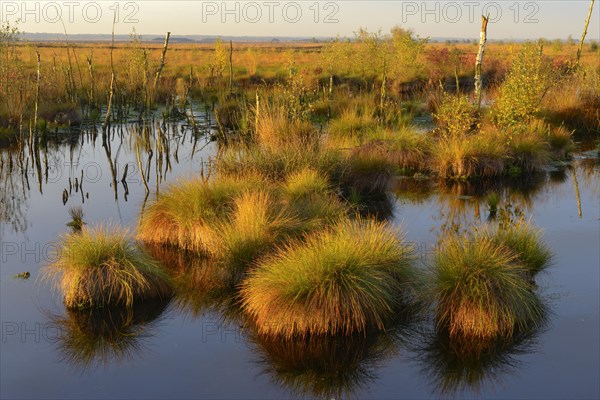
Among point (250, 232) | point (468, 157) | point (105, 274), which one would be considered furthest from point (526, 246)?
point (468, 157)

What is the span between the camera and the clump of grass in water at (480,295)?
25.4 feet

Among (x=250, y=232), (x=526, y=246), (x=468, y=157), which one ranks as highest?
(x=468, y=157)

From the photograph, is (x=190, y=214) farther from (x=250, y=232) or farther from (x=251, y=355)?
(x=251, y=355)

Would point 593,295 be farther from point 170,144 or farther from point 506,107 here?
point 170,144

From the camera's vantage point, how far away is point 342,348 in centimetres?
747

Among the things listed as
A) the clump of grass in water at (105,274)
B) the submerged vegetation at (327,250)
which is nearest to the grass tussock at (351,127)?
the submerged vegetation at (327,250)

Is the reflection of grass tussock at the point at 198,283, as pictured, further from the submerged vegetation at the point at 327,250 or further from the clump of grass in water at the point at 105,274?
the clump of grass in water at the point at 105,274

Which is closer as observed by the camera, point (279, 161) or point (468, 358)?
point (468, 358)

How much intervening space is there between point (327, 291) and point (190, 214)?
383 centimetres

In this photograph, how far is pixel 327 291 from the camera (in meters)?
7.77

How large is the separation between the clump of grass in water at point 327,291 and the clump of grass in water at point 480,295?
2.01 feet

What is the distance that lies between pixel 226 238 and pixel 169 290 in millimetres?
1241

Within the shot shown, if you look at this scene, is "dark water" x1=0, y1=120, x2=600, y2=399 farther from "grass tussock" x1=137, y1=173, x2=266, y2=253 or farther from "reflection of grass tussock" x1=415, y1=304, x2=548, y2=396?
"grass tussock" x1=137, y1=173, x2=266, y2=253

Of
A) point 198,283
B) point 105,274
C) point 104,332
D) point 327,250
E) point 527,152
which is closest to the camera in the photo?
point 104,332
